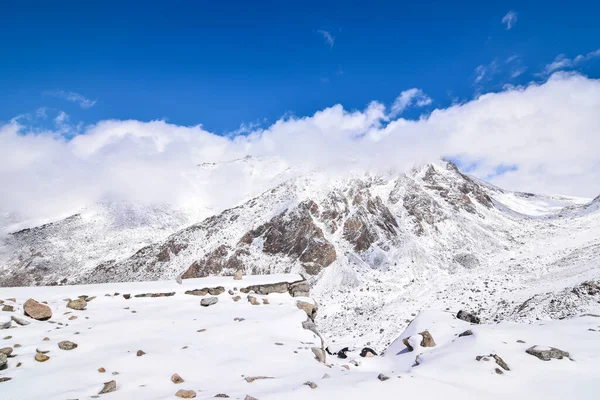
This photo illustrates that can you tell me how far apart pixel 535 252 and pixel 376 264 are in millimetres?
26670

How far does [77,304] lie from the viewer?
46.2ft

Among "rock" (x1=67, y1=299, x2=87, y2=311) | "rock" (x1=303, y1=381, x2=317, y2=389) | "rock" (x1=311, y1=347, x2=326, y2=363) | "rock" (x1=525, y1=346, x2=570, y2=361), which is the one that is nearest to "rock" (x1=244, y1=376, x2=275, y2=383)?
"rock" (x1=303, y1=381, x2=317, y2=389)

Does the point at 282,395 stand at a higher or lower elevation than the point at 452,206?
lower

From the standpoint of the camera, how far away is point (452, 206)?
270ft

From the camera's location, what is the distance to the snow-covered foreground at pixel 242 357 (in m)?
8.39

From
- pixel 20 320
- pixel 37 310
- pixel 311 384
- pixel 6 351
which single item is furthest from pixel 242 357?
pixel 37 310

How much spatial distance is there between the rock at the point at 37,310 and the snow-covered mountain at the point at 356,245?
82.0ft

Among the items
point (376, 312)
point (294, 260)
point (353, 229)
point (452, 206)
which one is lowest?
point (376, 312)

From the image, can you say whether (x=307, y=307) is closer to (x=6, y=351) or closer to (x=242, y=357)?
(x=242, y=357)

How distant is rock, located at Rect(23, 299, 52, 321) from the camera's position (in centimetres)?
1255

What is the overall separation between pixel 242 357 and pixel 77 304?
321 inches

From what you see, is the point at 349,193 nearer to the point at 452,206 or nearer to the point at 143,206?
the point at 452,206

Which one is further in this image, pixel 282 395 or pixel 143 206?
pixel 143 206

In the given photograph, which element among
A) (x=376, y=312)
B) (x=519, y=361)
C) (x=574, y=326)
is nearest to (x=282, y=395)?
(x=519, y=361)
